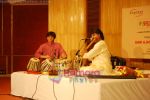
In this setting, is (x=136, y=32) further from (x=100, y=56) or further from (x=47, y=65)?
(x=47, y=65)

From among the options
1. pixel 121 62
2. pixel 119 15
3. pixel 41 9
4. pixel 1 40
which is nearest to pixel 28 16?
pixel 41 9

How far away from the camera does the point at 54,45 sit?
5.67 metres

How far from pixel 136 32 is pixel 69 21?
1762mm

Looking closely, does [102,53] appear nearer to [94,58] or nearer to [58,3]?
[94,58]

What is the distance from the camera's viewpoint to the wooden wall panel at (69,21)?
704cm

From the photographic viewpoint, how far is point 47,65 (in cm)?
503

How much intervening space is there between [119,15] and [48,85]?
8.70ft

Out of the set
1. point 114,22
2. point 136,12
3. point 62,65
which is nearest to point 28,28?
point 114,22

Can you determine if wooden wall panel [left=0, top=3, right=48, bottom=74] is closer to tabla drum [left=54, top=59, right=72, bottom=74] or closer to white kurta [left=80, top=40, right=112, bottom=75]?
tabla drum [left=54, top=59, right=72, bottom=74]

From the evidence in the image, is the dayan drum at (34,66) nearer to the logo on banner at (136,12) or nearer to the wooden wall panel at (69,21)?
the wooden wall panel at (69,21)

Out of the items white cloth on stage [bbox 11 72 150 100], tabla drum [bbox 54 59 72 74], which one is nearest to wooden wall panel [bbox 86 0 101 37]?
tabla drum [bbox 54 59 72 74]

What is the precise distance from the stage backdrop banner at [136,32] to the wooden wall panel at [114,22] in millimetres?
132

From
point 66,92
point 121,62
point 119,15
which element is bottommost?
point 66,92

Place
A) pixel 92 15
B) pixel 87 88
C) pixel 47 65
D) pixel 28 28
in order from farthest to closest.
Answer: pixel 28 28 → pixel 92 15 → pixel 47 65 → pixel 87 88
